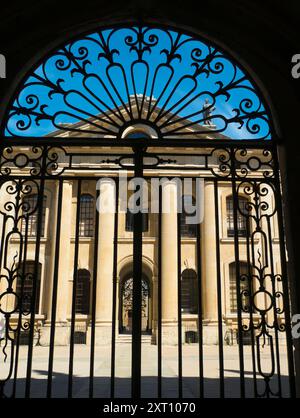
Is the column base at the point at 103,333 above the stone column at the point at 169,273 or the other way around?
the other way around

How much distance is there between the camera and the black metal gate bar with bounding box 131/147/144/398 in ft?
14.2

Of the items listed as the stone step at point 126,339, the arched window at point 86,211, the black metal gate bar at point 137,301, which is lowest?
the stone step at point 126,339

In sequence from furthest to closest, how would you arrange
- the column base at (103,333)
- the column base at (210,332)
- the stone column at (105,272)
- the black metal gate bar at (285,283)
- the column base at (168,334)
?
the stone column at (105,272) → the column base at (103,333) → the column base at (210,332) → the column base at (168,334) → the black metal gate bar at (285,283)

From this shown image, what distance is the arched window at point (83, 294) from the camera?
22531 mm

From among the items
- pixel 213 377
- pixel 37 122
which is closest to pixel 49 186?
pixel 213 377

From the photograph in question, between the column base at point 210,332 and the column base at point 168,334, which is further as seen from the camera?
the column base at point 210,332

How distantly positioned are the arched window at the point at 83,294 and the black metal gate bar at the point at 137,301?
18.2 m

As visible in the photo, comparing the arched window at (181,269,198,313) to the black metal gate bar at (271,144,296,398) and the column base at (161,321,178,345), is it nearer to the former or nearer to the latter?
the column base at (161,321,178,345)

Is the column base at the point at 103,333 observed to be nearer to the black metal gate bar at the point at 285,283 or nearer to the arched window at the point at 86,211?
the arched window at the point at 86,211

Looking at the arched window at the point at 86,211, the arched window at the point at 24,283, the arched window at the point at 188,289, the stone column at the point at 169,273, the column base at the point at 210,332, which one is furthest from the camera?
the arched window at the point at 86,211

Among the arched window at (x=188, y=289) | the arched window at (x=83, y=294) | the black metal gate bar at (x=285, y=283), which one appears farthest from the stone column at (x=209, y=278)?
the black metal gate bar at (x=285, y=283)

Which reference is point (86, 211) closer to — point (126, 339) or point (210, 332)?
point (126, 339)

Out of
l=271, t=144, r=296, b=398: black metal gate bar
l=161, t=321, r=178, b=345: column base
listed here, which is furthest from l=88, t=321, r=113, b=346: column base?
l=271, t=144, r=296, b=398: black metal gate bar

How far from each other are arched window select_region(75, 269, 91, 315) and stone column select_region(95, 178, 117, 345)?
0.91 metres
